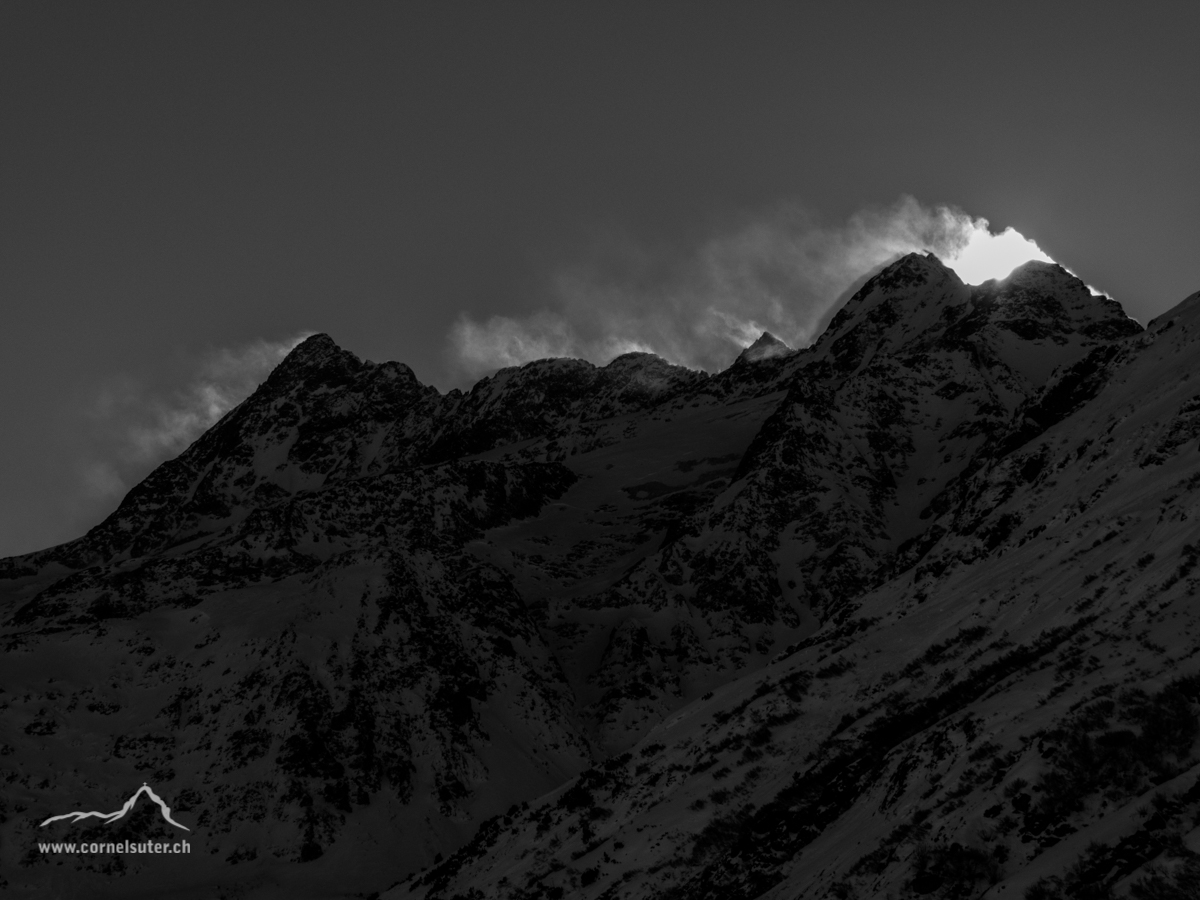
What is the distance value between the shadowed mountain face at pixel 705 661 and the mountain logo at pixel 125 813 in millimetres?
514

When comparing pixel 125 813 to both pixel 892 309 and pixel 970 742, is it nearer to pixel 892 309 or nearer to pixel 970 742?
pixel 970 742

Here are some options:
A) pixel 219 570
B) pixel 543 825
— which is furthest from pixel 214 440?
pixel 543 825

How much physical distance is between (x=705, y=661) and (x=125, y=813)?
42.9 metres

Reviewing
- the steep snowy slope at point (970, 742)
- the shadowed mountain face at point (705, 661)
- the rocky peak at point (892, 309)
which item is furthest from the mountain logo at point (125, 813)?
the rocky peak at point (892, 309)

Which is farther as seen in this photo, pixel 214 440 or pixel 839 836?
pixel 214 440

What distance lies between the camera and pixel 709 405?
175625mm

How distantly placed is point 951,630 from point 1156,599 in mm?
8664

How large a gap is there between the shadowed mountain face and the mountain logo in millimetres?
514

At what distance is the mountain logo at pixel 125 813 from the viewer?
154 feet

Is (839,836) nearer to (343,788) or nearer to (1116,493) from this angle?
(1116,493)

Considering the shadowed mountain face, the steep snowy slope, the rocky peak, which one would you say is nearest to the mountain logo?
the shadowed mountain face

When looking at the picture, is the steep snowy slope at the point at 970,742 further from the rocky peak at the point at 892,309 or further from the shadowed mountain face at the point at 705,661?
the rocky peak at the point at 892,309

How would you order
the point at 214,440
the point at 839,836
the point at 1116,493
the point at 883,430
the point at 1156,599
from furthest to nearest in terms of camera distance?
the point at 214,440 → the point at 883,430 → the point at 1116,493 → the point at 1156,599 → the point at 839,836

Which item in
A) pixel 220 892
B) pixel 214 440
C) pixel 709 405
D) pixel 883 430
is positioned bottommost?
pixel 220 892
